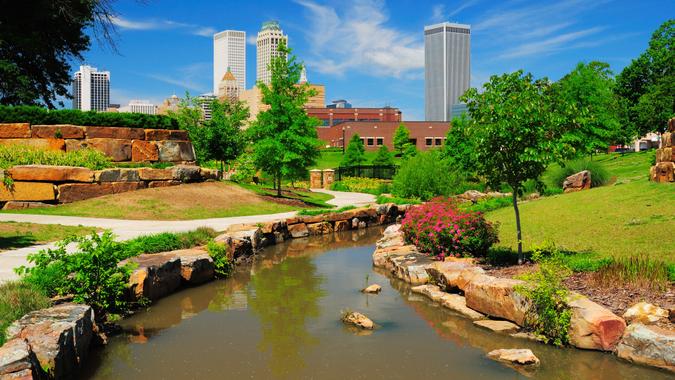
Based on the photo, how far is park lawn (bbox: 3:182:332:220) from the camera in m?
17.9

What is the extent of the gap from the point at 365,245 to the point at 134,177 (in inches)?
376

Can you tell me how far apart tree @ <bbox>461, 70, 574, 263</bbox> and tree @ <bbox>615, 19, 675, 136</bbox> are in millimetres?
43204

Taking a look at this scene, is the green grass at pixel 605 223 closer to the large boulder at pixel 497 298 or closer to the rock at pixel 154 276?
the large boulder at pixel 497 298

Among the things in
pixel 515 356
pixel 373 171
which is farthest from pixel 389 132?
pixel 515 356

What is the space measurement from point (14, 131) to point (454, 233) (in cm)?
1780

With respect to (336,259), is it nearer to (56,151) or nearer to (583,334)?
(583,334)

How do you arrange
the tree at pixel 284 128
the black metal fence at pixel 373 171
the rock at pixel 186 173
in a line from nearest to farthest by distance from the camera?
1. the rock at pixel 186 173
2. the tree at pixel 284 128
3. the black metal fence at pixel 373 171

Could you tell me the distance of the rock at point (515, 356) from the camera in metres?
6.47

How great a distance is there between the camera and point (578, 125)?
1034cm

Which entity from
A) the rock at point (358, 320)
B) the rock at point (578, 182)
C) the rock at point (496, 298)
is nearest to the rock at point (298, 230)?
the rock at point (496, 298)

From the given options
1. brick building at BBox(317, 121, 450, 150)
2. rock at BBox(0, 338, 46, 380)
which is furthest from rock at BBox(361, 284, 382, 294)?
brick building at BBox(317, 121, 450, 150)

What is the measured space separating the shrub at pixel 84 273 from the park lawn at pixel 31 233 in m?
4.19

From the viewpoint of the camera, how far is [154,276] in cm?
928

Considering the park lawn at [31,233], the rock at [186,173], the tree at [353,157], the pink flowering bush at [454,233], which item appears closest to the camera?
the pink flowering bush at [454,233]
